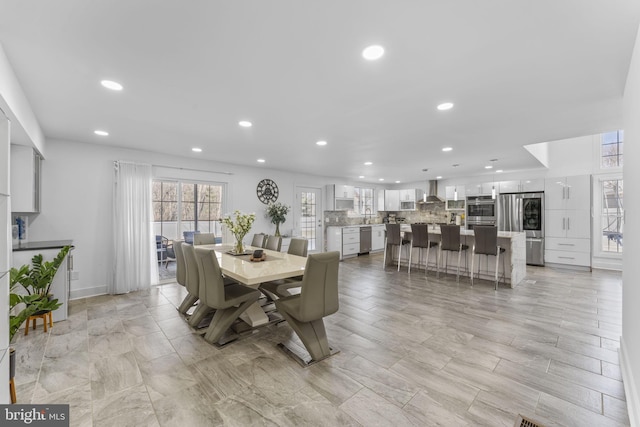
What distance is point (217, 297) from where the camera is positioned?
A: 263 cm

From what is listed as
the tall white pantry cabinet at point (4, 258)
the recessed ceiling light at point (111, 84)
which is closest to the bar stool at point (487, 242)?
the recessed ceiling light at point (111, 84)

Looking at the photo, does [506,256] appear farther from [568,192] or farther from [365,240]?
[365,240]

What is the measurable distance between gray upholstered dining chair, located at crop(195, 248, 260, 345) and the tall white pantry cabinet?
4.00 ft

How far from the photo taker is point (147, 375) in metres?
2.19

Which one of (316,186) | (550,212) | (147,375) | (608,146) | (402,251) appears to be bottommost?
(147,375)

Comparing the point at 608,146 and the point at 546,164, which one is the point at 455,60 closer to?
the point at 546,164

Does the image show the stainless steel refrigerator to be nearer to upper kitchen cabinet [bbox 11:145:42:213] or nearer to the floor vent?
the floor vent

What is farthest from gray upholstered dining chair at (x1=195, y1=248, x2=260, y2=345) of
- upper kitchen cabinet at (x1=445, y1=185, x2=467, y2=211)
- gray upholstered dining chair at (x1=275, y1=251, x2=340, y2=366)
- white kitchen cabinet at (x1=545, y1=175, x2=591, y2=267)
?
upper kitchen cabinet at (x1=445, y1=185, x2=467, y2=211)

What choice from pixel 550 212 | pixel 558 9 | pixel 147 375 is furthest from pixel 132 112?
pixel 550 212

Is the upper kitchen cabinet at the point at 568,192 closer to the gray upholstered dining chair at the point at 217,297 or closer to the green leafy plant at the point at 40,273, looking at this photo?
the gray upholstered dining chair at the point at 217,297

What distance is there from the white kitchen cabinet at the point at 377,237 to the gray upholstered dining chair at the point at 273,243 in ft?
15.4

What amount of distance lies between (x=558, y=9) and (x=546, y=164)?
253 inches

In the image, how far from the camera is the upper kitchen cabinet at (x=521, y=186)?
6.39m

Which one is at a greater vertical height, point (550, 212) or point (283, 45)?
point (283, 45)
